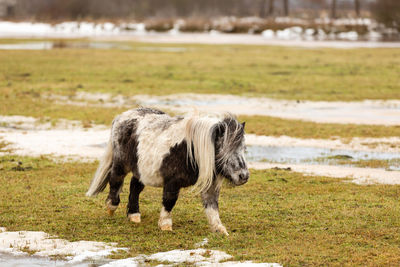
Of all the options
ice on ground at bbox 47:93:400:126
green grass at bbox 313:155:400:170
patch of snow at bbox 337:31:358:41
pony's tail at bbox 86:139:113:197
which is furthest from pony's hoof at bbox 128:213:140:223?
patch of snow at bbox 337:31:358:41

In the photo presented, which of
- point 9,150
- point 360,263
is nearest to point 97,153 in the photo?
point 9,150

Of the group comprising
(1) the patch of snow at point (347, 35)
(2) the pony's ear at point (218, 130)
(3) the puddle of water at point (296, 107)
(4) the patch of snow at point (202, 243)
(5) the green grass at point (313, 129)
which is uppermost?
(2) the pony's ear at point (218, 130)

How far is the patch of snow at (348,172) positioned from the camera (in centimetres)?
1275

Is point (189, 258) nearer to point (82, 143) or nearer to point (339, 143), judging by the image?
point (82, 143)

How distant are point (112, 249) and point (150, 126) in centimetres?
181

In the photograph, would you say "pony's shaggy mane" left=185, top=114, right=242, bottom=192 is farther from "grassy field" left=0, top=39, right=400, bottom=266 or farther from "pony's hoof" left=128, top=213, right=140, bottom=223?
"pony's hoof" left=128, top=213, right=140, bottom=223

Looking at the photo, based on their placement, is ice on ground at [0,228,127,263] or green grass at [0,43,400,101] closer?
ice on ground at [0,228,127,263]

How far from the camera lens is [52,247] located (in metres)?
8.35

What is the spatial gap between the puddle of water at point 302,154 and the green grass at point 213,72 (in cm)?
927

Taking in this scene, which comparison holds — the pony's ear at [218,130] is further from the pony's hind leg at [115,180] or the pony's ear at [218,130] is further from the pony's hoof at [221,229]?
the pony's hind leg at [115,180]

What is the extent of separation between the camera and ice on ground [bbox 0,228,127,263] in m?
8.05

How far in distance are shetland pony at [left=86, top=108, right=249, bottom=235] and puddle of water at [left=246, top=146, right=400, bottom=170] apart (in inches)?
234

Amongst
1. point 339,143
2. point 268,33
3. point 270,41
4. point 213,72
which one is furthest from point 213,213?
point 268,33

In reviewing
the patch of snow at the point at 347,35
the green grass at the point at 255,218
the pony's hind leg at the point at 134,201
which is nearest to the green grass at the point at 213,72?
the green grass at the point at 255,218
